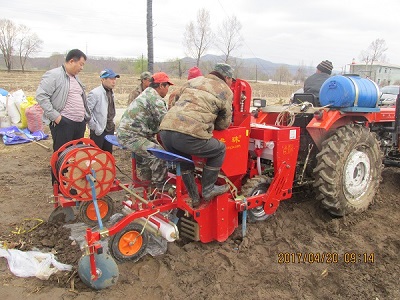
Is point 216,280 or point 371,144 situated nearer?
point 216,280

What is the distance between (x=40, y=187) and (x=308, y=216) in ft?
13.0

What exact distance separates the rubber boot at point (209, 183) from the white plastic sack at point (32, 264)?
1.39 metres

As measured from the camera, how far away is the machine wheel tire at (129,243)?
3.30 meters

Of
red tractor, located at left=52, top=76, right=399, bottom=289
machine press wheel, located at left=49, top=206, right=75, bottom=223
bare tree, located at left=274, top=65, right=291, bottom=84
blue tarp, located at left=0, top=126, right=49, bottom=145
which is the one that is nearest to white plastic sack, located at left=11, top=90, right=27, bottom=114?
blue tarp, located at left=0, top=126, right=49, bottom=145

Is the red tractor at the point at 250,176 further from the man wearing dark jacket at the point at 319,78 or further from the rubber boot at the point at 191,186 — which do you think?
the man wearing dark jacket at the point at 319,78

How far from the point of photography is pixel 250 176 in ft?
13.9

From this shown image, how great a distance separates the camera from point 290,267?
3469mm

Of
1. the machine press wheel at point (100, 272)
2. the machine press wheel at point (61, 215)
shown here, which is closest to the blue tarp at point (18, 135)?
the machine press wheel at point (61, 215)

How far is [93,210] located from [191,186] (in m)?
1.37

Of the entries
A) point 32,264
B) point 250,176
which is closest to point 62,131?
point 32,264

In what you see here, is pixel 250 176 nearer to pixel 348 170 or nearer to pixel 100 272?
pixel 348 170

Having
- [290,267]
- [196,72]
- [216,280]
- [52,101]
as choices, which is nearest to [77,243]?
[216,280]

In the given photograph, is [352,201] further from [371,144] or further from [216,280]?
[216,280]

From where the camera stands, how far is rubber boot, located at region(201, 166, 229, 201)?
11.4 feet
